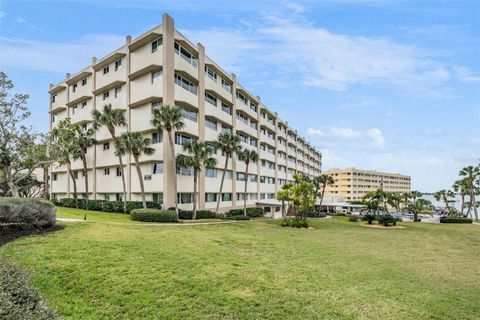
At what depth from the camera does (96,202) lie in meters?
39.8

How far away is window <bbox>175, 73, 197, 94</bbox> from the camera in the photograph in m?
35.5

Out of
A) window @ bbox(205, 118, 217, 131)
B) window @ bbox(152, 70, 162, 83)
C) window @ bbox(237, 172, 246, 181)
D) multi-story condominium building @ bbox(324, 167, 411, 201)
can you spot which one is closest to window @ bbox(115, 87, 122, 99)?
window @ bbox(152, 70, 162, 83)

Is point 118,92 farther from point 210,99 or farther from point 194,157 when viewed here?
point 194,157

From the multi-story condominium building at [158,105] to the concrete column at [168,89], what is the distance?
0.39ft

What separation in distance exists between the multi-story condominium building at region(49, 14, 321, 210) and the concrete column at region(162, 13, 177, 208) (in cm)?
12

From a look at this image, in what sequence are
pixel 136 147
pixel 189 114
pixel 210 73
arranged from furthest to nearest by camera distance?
pixel 210 73 → pixel 189 114 → pixel 136 147

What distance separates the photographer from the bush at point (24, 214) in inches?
591

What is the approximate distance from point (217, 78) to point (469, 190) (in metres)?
64.3

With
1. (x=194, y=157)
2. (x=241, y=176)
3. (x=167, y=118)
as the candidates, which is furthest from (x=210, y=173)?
(x=167, y=118)

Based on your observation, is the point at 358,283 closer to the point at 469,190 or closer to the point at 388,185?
the point at 469,190

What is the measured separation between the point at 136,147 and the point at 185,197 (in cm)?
926

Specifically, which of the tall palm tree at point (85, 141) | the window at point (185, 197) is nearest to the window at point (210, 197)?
the window at point (185, 197)

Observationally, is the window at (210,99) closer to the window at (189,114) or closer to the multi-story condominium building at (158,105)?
the multi-story condominium building at (158,105)

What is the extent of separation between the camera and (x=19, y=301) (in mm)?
7336
